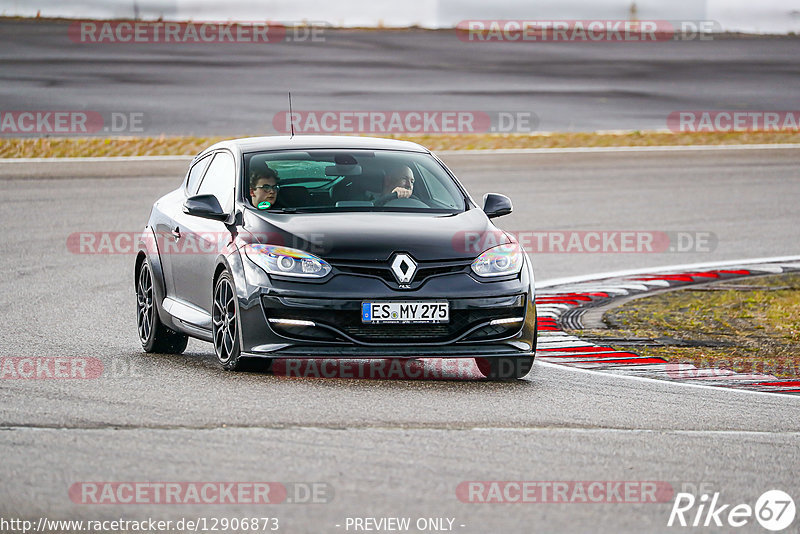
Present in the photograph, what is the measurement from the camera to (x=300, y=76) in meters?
33.5

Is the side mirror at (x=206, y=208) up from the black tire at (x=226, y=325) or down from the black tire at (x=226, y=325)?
up

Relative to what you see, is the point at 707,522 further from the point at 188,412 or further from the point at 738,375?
the point at 738,375

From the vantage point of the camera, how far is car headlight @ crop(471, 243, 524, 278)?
29.4ft

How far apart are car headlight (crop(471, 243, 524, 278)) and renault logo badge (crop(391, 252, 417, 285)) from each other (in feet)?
1.33

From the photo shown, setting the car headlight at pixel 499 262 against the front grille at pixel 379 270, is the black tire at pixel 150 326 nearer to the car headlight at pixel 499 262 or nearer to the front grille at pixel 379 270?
the front grille at pixel 379 270

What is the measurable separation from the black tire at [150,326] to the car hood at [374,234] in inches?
62.4

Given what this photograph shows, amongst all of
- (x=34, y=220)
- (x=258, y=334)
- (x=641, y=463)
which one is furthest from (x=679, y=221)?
(x=641, y=463)

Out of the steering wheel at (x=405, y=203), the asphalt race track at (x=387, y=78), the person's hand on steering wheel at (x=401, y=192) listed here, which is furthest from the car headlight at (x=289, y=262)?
the asphalt race track at (x=387, y=78)

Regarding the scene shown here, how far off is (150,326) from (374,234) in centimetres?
247

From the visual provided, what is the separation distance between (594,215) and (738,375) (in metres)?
9.55

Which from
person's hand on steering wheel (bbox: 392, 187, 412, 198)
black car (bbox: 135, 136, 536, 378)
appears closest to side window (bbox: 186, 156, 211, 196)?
black car (bbox: 135, 136, 536, 378)

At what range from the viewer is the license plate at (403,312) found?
8695 millimetres

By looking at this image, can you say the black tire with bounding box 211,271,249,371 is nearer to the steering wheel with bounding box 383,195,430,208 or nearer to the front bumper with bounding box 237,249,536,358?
the front bumper with bounding box 237,249,536,358

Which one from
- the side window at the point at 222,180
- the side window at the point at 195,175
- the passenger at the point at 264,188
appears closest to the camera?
the passenger at the point at 264,188
